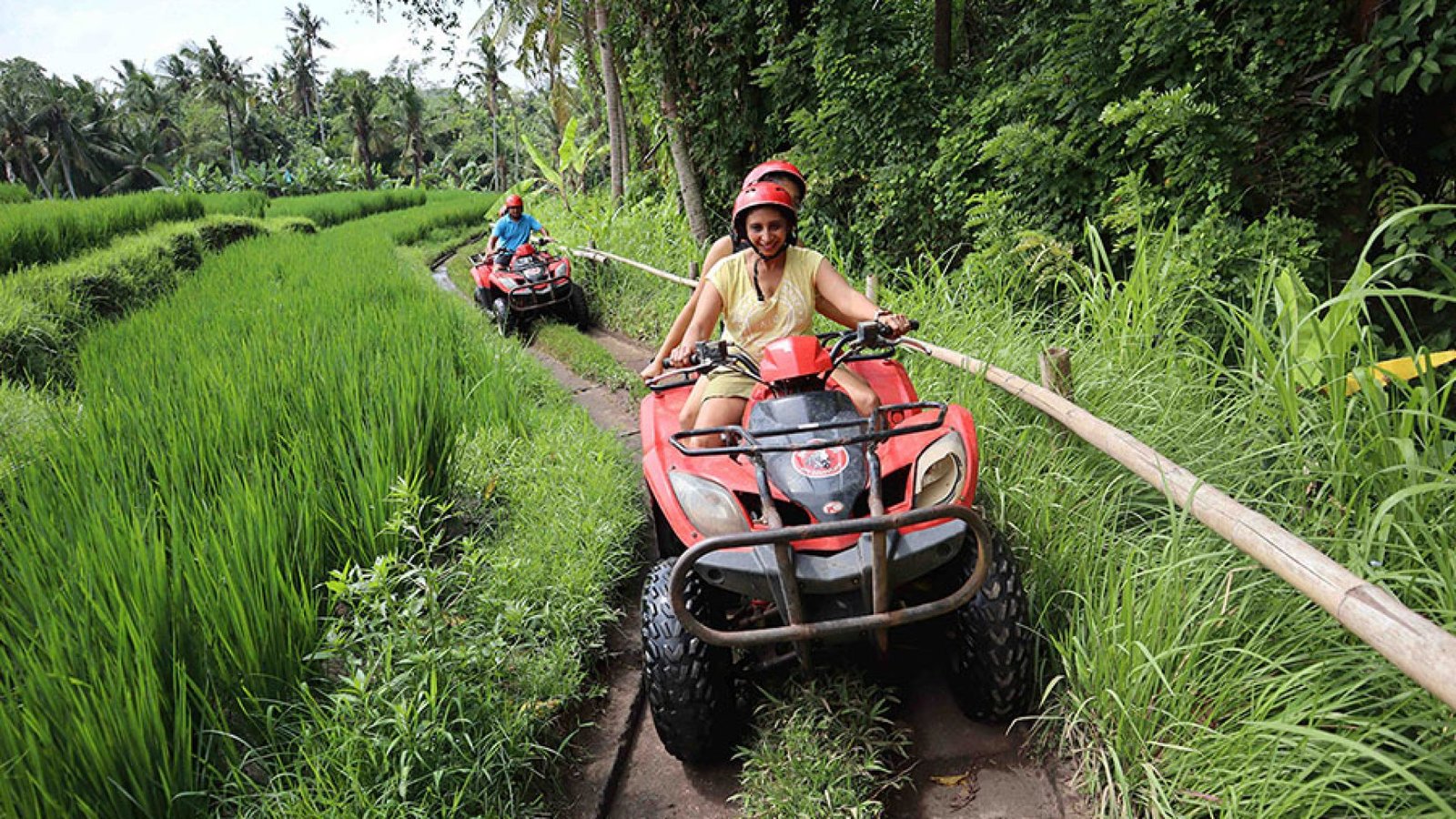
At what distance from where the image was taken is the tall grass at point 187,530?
5.12 ft

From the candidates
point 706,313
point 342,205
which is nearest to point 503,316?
point 706,313

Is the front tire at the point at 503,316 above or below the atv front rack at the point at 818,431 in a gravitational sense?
below

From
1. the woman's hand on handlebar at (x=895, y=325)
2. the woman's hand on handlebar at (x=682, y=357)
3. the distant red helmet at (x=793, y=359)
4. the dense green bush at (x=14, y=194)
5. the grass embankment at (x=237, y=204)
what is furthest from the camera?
the grass embankment at (x=237, y=204)

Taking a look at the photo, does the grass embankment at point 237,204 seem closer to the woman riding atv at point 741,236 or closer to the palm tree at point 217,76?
the woman riding atv at point 741,236

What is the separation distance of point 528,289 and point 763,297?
522 cm

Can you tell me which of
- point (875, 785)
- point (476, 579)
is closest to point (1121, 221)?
point (875, 785)

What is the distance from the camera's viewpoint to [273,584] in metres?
2.02

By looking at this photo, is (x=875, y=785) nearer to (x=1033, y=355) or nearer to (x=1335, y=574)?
(x=1335, y=574)

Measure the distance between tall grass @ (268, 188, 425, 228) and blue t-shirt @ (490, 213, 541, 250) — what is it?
10942mm

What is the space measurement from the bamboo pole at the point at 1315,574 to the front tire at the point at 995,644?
1.52 ft

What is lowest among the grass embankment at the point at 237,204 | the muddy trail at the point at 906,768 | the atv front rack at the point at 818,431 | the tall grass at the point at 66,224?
the muddy trail at the point at 906,768

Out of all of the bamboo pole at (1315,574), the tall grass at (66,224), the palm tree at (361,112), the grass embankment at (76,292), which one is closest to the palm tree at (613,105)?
the grass embankment at (76,292)

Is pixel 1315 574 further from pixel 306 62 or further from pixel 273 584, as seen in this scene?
pixel 306 62

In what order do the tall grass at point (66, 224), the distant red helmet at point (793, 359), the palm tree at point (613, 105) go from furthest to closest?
1. the palm tree at point (613, 105)
2. the tall grass at point (66, 224)
3. the distant red helmet at point (793, 359)
